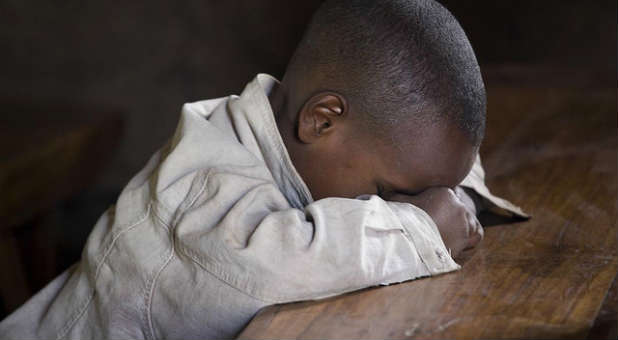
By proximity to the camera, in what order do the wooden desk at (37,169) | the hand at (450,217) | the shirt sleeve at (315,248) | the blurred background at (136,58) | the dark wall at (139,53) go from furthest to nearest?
the dark wall at (139,53), the blurred background at (136,58), the wooden desk at (37,169), the hand at (450,217), the shirt sleeve at (315,248)

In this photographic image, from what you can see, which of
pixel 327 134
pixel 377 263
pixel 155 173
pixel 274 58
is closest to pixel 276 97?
pixel 327 134

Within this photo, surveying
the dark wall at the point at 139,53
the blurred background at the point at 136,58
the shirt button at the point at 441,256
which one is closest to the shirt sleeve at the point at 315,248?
the shirt button at the point at 441,256

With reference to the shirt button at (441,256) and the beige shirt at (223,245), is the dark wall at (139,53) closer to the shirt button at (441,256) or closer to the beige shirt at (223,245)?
the beige shirt at (223,245)

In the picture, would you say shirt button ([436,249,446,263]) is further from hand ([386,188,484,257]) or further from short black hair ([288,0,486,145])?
short black hair ([288,0,486,145])

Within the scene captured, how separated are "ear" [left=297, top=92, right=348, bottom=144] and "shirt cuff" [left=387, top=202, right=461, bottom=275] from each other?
16 cm

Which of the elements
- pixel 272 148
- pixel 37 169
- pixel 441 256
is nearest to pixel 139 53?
pixel 37 169

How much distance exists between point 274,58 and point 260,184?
7.71ft

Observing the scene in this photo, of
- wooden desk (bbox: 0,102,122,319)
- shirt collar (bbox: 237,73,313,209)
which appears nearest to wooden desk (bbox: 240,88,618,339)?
shirt collar (bbox: 237,73,313,209)

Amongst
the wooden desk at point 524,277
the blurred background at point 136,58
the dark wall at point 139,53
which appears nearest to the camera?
the wooden desk at point 524,277

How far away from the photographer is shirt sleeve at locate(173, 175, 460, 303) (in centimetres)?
88

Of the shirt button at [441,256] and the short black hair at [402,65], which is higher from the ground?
the short black hair at [402,65]

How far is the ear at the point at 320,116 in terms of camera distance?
1.07 m

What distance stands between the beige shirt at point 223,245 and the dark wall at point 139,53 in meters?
2.19

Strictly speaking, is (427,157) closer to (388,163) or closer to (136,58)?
(388,163)
